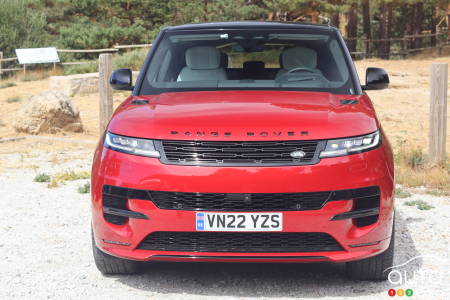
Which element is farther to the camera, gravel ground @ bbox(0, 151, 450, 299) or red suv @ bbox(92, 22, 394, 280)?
gravel ground @ bbox(0, 151, 450, 299)

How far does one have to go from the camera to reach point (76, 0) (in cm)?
4622

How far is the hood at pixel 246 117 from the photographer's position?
179 inches

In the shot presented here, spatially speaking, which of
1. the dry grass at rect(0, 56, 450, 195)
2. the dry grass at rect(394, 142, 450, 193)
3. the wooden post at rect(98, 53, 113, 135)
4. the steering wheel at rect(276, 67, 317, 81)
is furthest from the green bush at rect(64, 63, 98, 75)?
the steering wheel at rect(276, 67, 317, 81)

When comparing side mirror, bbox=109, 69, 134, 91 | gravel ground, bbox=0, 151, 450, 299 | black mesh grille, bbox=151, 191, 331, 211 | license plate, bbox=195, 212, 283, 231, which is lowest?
gravel ground, bbox=0, 151, 450, 299

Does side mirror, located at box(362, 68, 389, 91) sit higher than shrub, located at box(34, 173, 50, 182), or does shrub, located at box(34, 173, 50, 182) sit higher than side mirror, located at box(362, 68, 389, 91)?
side mirror, located at box(362, 68, 389, 91)

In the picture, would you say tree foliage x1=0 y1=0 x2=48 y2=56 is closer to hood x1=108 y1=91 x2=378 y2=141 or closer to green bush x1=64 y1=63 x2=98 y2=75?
green bush x1=64 y1=63 x2=98 y2=75

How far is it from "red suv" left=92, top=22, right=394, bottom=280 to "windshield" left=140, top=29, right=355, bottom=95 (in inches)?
27.0

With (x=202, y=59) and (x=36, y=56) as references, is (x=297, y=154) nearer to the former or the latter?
(x=202, y=59)

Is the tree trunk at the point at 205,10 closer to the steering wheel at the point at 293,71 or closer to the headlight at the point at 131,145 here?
the steering wheel at the point at 293,71

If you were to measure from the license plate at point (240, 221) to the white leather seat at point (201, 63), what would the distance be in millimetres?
1724

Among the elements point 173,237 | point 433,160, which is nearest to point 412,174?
point 433,160

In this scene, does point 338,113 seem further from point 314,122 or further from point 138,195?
point 138,195

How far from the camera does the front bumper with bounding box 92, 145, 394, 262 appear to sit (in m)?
4.43

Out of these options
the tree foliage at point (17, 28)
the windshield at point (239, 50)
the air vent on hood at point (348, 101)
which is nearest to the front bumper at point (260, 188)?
the air vent on hood at point (348, 101)
